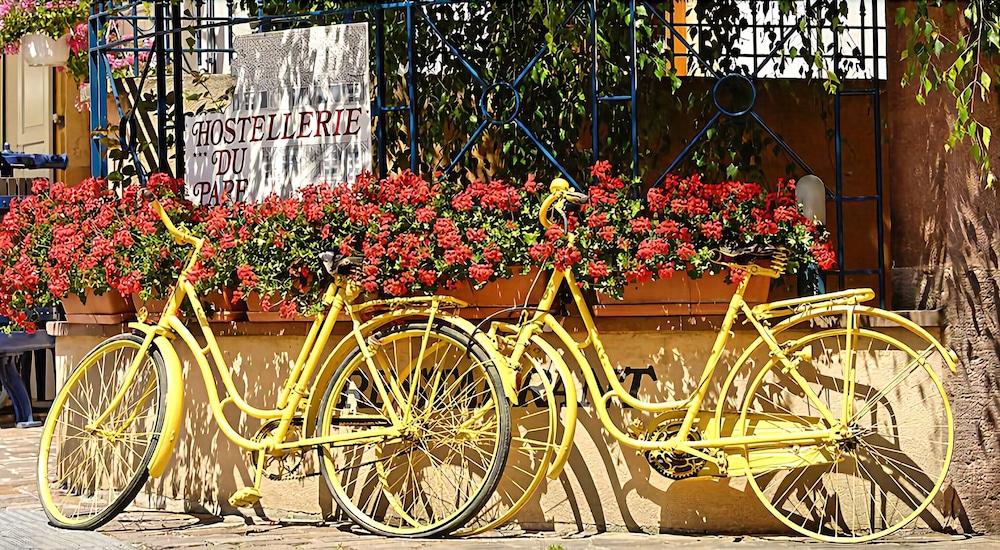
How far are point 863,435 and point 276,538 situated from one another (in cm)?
230

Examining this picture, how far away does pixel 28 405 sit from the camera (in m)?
10.0

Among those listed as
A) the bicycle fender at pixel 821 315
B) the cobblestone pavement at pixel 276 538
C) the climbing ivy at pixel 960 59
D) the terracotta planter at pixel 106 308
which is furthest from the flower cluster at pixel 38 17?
the climbing ivy at pixel 960 59

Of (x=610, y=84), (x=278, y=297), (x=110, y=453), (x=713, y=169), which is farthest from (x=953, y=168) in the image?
(x=110, y=453)

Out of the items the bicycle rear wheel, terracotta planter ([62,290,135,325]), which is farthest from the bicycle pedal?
terracotta planter ([62,290,135,325])

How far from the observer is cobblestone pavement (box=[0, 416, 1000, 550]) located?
509 centimetres

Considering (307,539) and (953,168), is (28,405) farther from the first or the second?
(953,168)

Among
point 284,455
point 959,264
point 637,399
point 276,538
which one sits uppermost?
point 959,264

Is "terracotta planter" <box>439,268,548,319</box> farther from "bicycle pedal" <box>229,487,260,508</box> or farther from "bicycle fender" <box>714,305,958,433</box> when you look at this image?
"bicycle pedal" <box>229,487,260,508</box>

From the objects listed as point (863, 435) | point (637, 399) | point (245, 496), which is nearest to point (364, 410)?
point (245, 496)

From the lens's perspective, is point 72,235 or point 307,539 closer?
point 307,539

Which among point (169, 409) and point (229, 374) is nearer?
point (169, 409)

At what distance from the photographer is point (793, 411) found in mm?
5312

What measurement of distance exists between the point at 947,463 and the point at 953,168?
1.23 meters

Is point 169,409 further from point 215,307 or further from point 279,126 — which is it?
point 279,126
